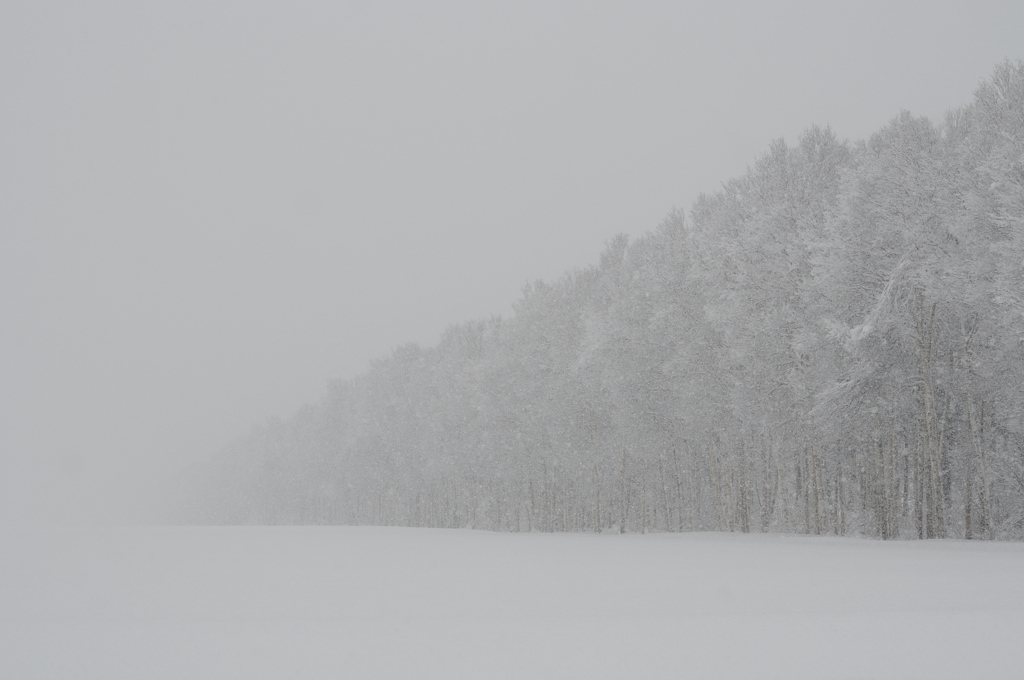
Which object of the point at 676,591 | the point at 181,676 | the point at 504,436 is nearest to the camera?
the point at 181,676

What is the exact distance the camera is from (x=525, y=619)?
909 cm

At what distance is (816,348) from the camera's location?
24734 millimetres

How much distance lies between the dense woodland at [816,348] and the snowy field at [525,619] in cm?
892

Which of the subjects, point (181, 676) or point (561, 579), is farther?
point (561, 579)

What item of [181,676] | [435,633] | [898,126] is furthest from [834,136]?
[181,676]

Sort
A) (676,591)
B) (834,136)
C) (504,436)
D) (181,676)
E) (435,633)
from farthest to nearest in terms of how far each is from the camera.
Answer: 1. (504,436)
2. (834,136)
3. (676,591)
4. (435,633)
5. (181,676)

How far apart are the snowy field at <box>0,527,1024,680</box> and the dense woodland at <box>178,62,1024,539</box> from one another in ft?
29.3

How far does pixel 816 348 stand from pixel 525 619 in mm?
19753

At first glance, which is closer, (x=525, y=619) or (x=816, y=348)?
(x=525, y=619)

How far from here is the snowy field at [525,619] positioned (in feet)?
23.6

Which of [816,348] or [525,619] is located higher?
[816,348]

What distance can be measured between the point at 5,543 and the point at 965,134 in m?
41.7

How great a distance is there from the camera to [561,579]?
44.8ft

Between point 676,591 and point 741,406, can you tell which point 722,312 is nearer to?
point 741,406
